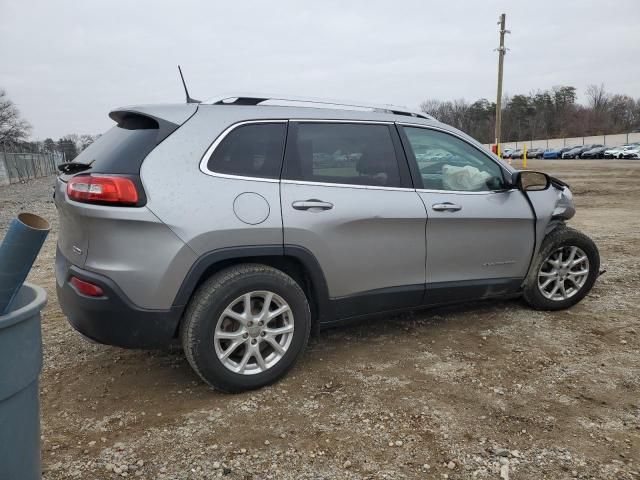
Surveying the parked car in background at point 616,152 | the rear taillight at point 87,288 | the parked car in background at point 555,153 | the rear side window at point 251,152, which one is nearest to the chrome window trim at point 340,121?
the rear side window at point 251,152

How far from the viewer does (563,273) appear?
446 cm

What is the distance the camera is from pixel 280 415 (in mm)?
2910

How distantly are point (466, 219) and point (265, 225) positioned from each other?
1612 millimetres

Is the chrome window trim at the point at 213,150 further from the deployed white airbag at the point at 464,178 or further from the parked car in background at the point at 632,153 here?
the parked car in background at the point at 632,153

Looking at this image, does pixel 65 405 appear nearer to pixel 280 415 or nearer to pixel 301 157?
pixel 280 415

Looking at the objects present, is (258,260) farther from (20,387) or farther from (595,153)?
(595,153)

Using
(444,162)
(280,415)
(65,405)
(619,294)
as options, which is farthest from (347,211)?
(619,294)

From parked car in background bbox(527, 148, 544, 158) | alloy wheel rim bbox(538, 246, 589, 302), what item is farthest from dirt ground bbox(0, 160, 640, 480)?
parked car in background bbox(527, 148, 544, 158)

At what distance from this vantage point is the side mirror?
4125 mm

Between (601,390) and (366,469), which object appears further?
(601,390)

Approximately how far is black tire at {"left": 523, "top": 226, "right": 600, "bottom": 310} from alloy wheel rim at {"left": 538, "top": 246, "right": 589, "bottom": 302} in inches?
1.2

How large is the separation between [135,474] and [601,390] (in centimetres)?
266

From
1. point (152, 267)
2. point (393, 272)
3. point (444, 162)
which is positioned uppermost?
point (444, 162)

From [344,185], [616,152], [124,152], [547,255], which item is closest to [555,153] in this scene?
[616,152]
